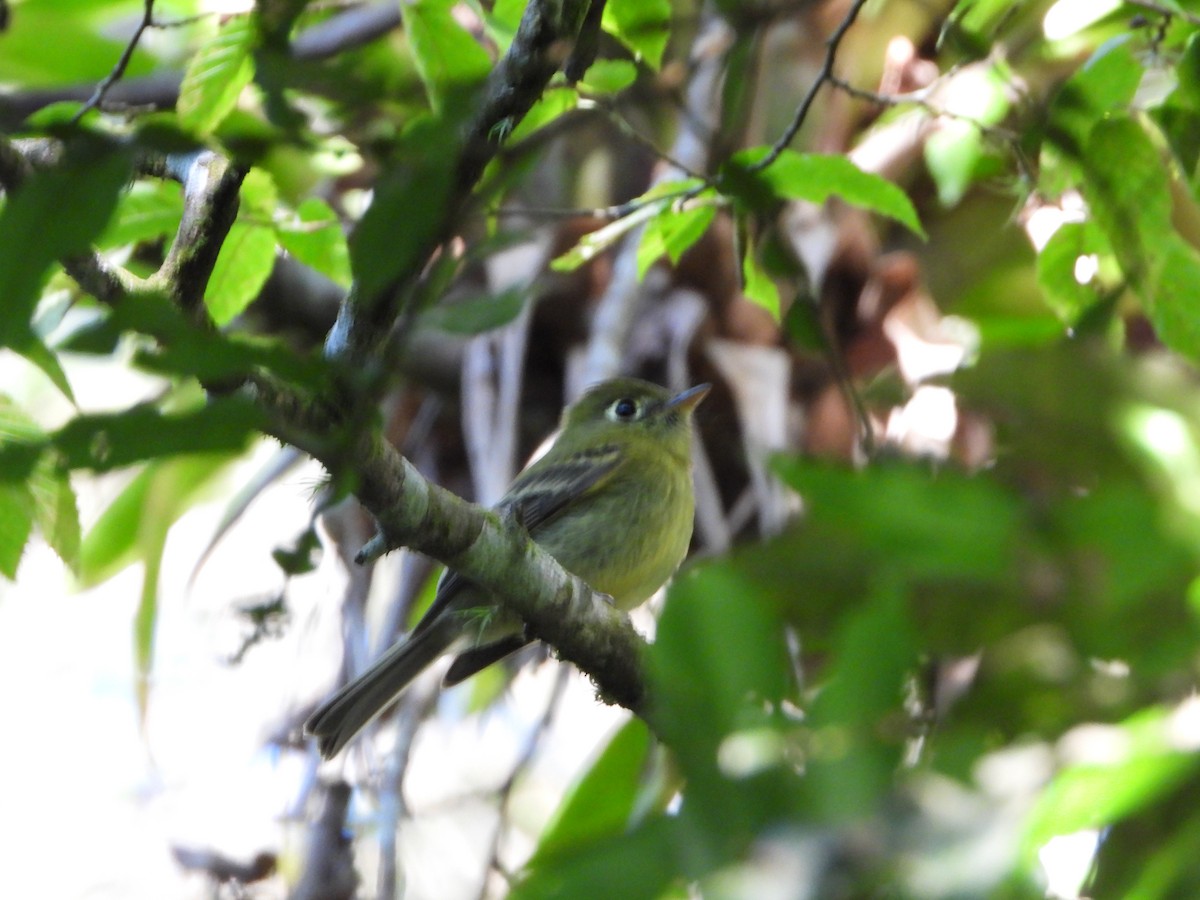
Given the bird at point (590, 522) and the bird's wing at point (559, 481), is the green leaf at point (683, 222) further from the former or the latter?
the bird's wing at point (559, 481)

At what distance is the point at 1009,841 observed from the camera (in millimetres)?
756

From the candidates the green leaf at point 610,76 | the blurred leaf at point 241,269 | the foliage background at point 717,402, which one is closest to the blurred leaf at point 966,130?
the foliage background at point 717,402

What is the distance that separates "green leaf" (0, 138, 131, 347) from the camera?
844 mm

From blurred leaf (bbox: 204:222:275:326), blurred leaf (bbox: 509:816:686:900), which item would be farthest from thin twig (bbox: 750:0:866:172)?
blurred leaf (bbox: 509:816:686:900)

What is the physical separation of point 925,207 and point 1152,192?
10.7 ft

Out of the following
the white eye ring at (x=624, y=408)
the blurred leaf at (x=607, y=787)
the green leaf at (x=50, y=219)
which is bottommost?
the green leaf at (x=50, y=219)

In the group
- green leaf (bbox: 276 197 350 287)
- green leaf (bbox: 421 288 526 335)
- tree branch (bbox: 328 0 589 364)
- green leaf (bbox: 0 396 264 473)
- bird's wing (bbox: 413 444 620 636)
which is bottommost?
green leaf (bbox: 0 396 264 473)


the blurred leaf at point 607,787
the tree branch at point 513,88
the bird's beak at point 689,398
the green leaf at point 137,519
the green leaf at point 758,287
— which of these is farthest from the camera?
the green leaf at point 137,519

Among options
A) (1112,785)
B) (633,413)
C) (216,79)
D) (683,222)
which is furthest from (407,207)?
(633,413)

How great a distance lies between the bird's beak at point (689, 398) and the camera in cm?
479

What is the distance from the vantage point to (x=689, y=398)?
480 centimetres

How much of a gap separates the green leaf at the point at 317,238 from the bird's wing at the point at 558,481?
170cm

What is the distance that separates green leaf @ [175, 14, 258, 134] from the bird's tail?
2224mm

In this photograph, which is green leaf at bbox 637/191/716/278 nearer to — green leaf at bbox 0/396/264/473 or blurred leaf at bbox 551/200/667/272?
blurred leaf at bbox 551/200/667/272
